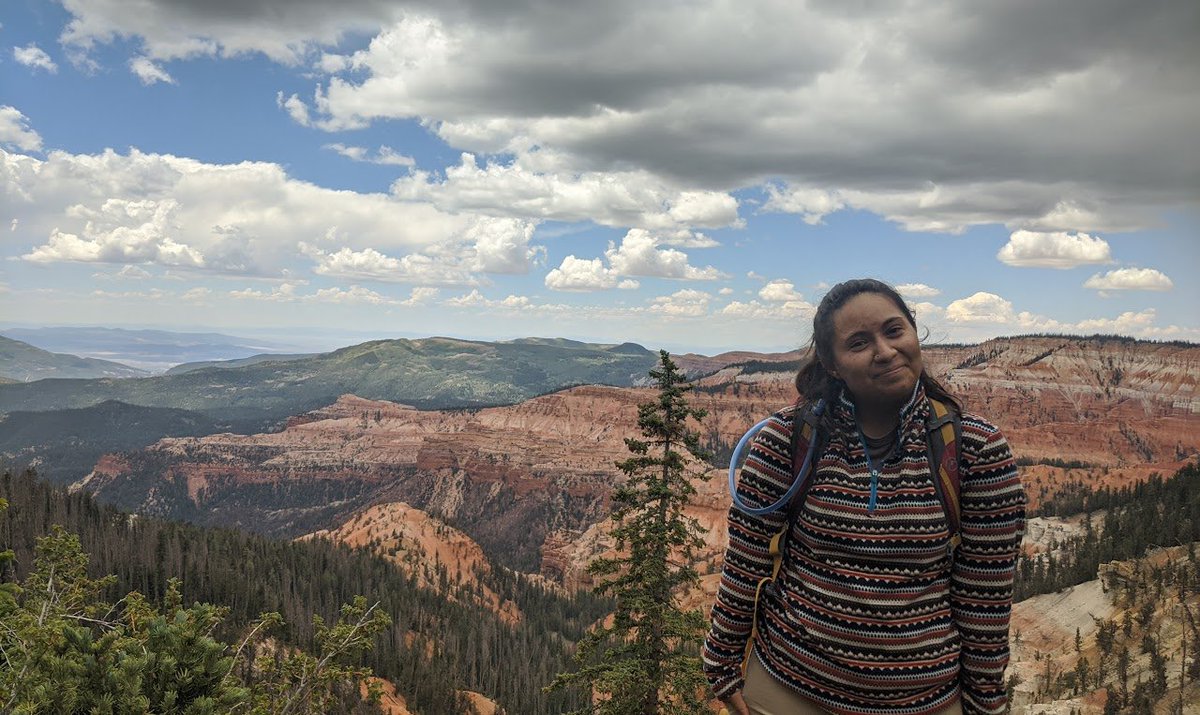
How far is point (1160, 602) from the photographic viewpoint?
3406 centimetres

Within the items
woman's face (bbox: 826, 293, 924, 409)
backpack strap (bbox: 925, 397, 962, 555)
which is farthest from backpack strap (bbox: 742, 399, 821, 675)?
backpack strap (bbox: 925, 397, 962, 555)

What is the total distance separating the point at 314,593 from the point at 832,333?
8602 cm

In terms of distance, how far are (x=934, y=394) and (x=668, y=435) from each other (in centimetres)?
1256

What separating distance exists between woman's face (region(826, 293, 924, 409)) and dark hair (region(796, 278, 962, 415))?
0.06 m

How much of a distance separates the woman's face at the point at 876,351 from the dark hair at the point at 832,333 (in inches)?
2.2

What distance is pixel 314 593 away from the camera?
77.5 m

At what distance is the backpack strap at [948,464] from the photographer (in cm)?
315

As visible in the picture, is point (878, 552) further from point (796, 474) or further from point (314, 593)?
point (314, 593)

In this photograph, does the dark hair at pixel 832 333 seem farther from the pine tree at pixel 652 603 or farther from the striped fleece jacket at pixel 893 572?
the pine tree at pixel 652 603

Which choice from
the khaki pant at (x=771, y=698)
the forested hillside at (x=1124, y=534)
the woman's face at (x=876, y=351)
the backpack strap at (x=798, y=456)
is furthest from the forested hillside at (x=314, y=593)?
the woman's face at (x=876, y=351)

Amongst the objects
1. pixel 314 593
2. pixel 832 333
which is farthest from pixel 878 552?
pixel 314 593

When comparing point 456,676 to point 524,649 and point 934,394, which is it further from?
point 934,394

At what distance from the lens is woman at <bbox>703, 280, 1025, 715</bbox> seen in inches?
Result: 124

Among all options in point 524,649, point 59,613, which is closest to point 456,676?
point 524,649
